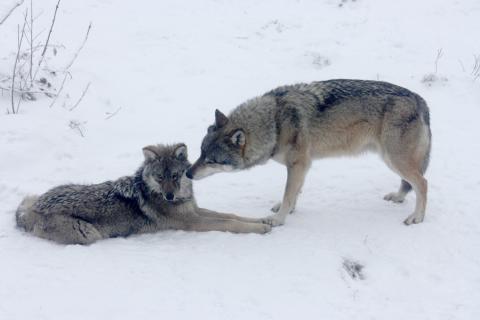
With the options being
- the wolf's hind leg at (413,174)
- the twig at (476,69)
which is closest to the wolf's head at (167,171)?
the wolf's hind leg at (413,174)

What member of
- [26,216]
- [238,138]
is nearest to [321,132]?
[238,138]

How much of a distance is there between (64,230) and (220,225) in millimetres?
1745

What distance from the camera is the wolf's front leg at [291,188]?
19.3 ft

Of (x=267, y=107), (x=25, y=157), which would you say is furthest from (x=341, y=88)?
(x=25, y=157)

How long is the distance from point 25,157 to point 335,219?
4.48m

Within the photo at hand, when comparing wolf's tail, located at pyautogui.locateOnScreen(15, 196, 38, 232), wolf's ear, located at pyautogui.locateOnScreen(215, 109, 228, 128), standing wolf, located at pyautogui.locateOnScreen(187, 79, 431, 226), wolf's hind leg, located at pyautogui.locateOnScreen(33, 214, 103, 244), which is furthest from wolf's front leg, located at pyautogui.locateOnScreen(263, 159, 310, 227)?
wolf's tail, located at pyautogui.locateOnScreen(15, 196, 38, 232)

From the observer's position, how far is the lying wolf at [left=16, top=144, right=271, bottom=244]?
5.32m

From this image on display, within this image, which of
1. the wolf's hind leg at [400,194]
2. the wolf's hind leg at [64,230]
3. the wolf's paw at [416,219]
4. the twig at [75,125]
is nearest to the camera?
the wolf's hind leg at [64,230]

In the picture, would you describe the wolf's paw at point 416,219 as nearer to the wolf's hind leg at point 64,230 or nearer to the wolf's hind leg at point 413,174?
the wolf's hind leg at point 413,174

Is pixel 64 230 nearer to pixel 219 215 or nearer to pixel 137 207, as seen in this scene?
pixel 137 207

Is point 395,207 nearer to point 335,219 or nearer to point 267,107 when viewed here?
point 335,219

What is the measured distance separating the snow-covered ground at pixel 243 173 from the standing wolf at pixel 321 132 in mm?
686

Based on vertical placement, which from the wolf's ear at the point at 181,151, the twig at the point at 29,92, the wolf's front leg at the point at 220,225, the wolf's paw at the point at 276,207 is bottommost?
the wolf's paw at the point at 276,207

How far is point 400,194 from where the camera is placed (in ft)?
20.9
